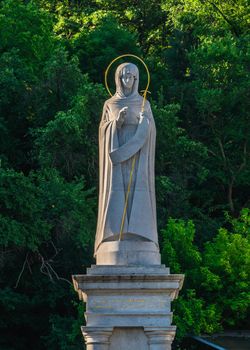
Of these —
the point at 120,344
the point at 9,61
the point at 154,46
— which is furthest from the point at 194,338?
the point at 154,46

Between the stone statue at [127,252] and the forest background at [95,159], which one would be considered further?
the forest background at [95,159]

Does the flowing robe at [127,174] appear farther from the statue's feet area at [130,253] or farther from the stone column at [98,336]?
the stone column at [98,336]

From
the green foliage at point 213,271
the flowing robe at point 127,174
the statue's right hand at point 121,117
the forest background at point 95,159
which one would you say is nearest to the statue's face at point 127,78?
the flowing robe at point 127,174

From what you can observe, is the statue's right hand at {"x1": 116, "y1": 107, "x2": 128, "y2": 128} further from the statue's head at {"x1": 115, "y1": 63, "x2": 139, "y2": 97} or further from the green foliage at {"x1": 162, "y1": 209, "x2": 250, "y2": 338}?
the green foliage at {"x1": 162, "y1": 209, "x2": 250, "y2": 338}

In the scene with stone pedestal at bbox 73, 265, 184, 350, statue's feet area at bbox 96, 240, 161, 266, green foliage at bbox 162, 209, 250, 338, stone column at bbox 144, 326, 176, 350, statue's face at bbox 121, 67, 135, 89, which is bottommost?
stone column at bbox 144, 326, 176, 350

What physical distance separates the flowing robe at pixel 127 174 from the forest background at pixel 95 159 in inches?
492

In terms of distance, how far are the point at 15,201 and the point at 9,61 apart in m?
8.16

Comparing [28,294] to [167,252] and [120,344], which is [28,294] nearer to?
[167,252]

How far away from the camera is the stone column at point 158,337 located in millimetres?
25250

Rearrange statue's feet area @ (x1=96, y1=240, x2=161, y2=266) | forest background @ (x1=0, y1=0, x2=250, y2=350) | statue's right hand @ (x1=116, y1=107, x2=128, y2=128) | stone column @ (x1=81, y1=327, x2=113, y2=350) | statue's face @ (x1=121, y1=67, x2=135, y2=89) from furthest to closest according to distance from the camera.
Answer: forest background @ (x1=0, y1=0, x2=250, y2=350), statue's face @ (x1=121, y1=67, x2=135, y2=89), statue's right hand @ (x1=116, y1=107, x2=128, y2=128), statue's feet area @ (x1=96, y1=240, x2=161, y2=266), stone column @ (x1=81, y1=327, x2=113, y2=350)

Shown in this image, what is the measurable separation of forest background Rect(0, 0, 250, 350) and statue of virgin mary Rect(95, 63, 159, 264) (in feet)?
40.9

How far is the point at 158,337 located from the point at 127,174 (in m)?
3.11

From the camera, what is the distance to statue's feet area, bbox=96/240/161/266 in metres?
25.8

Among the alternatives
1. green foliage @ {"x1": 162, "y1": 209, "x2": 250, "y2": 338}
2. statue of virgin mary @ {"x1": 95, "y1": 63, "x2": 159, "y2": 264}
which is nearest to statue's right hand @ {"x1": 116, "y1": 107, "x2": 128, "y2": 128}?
statue of virgin mary @ {"x1": 95, "y1": 63, "x2": 159, "y2": 264}
